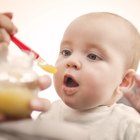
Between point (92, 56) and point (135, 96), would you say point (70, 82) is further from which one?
point (135, 96)

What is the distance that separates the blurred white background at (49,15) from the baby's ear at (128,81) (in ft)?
4.22

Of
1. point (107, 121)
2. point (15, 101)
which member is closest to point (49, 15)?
point (107, 121)

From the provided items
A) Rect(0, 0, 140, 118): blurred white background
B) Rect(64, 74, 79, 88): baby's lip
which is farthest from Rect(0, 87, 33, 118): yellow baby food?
Rect(0, 0, 140, 118): blurred white background

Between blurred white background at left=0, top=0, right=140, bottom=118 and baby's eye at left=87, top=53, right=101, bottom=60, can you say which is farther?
blurred white background at left=0, top=0, right=140, bottom=118

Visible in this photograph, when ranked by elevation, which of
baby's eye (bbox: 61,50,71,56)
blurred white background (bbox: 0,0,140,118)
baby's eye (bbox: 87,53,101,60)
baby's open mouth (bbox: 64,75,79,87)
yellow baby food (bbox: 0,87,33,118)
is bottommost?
blurred white background (bbox: 0,0,140,118)

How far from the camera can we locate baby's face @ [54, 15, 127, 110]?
95 centimetres

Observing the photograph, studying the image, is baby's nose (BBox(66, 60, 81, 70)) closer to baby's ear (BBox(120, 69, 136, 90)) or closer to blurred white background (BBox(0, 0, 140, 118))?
baby's ear (BBox(120, 69, 136, 90))

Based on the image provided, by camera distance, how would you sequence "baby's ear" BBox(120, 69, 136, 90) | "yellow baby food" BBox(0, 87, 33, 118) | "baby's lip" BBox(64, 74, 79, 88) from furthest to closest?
"baby's ear" BBox(120, 69, 136, 90)
"baby's lip" BBox(64, 74, 79, 88)
"yellow baby food" BBox(0, 87, 33, 118)

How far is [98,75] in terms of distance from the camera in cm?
99

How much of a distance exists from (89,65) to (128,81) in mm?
180

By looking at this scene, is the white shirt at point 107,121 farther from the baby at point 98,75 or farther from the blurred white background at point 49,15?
the blurred white background at point 49,15

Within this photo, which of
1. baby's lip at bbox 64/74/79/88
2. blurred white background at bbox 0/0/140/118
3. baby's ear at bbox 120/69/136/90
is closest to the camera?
baby's lip at bbox 64/74/79/88

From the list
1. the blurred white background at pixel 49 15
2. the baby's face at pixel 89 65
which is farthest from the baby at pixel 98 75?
the blurred white background at pixel 49 15

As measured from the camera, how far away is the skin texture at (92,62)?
37.5 inches
